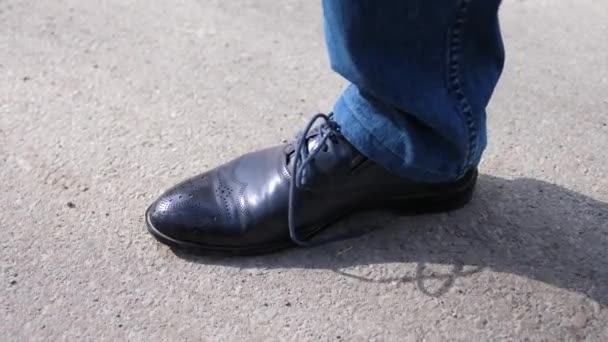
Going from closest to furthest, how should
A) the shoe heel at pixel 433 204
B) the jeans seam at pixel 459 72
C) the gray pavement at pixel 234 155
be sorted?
the jeans seam at pixel 459 72, the gray pavement at pixel 234 155, the shoe heel at pixel 433 204

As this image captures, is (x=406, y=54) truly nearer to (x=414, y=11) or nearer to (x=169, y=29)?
(x=414, y=11)

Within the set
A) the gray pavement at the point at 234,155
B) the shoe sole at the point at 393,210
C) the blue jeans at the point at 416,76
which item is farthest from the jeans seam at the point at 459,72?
the gray pavement at the point at 234,155

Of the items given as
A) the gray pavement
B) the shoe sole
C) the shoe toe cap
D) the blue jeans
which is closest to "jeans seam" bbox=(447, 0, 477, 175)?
the blue jeans

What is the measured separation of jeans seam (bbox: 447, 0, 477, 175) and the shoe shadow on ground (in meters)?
0.21

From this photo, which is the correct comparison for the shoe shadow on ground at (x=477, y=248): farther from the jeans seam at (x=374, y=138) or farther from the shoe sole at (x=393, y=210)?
the jeans seam at (x=374, y=138)

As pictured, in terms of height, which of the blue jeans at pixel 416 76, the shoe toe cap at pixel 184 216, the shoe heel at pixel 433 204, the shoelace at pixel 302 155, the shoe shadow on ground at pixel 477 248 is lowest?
the shoe shadow on ground at pixel 477 248

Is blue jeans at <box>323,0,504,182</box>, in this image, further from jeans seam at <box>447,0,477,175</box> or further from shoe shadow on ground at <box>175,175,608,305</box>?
shoe shadow on ground at <box>175,175,608,305</box>

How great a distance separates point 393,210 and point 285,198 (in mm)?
233

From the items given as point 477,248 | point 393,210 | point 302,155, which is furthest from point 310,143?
point 477,248

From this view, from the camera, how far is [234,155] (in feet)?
5.66

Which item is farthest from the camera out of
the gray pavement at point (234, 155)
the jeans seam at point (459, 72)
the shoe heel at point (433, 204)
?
the shoe heel at point (433, 204)

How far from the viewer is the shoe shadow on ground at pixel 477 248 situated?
1.38 m

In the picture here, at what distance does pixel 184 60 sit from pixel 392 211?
87 cm

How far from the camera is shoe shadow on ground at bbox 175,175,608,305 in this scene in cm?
138
